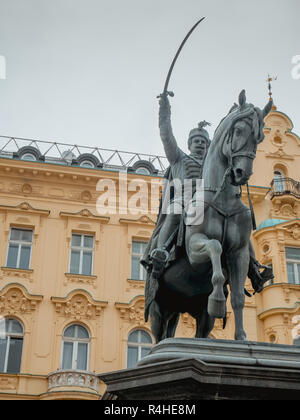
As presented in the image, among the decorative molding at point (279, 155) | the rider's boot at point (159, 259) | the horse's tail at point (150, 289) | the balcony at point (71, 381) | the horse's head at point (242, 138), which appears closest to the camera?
the horse's head at point (242, 138)

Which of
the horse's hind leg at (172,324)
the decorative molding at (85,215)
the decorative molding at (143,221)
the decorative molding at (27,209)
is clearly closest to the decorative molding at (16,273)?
the decorative molding at (27,209)

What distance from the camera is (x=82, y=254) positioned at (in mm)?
24469

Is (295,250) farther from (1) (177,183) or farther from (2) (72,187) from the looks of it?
(1) (177,183)

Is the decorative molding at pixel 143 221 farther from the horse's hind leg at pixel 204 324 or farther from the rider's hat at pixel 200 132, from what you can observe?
the horse's hind leg at pixel 204 324

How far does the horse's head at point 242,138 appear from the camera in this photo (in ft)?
20.8

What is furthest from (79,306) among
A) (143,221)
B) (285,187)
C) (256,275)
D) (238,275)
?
(238,275)

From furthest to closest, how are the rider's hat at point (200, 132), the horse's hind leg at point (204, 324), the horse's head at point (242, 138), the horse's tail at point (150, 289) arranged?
the rider's hat at point (200, 132), the horse's hind leg at point (204, 324), the horse's tail at point (150, 289), the horse's head at point (242, 138)

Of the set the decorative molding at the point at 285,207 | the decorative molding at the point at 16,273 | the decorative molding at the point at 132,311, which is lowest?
the decorative molding at the point at 132,311

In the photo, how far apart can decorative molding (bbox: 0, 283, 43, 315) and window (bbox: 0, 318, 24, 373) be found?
0.40 m

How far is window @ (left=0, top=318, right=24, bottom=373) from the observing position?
855 inches

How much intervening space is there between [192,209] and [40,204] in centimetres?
1879

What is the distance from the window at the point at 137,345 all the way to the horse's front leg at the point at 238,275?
16662mm

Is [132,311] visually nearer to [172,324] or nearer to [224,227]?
[172,324]

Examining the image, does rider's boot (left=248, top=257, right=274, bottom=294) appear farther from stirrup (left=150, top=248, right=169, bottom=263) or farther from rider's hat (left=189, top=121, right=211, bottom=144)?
rider's hat (left=189, top=121, right=211, bottom=144)
